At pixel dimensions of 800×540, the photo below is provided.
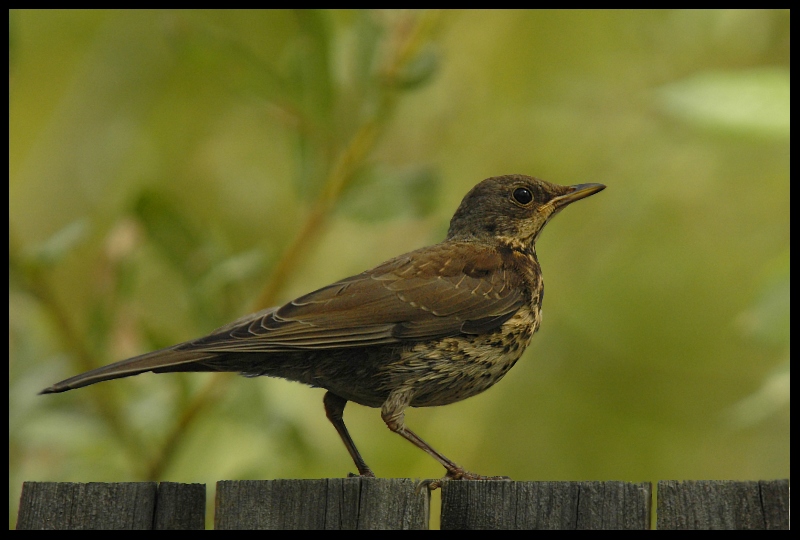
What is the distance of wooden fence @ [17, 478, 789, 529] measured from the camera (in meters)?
3.02

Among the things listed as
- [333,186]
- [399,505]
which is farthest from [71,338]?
[399,505]

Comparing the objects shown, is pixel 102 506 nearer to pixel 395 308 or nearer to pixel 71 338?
pixel 395 308

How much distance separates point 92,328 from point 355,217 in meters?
1.46

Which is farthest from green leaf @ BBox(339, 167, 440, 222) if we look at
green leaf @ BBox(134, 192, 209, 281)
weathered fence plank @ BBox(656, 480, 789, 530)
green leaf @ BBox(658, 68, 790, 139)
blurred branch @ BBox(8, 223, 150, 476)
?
weathered fence plank @ BBox(656, 480, 789, 530)

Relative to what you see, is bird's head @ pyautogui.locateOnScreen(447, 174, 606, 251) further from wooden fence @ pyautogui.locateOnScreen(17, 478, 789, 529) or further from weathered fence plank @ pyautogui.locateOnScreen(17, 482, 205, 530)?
weathered fence plank @ pyautogui.locateOnScreen(17, 482, 205, 530)

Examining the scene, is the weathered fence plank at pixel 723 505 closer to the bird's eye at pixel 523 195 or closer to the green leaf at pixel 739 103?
the green leaf at pixel 739 103

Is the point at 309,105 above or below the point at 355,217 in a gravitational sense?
above

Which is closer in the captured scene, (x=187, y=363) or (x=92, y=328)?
(x=187, y=363)

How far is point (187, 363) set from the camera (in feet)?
13.9

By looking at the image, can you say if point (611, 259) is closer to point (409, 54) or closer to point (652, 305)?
point (652, 305)

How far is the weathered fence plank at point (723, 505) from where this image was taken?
299 cm

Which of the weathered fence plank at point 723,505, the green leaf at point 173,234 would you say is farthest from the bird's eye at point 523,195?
the weathered fence plank at point 723,505

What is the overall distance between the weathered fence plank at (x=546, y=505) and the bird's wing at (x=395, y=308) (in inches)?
53.9

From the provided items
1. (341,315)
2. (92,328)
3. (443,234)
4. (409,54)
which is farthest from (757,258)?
(92,328)
